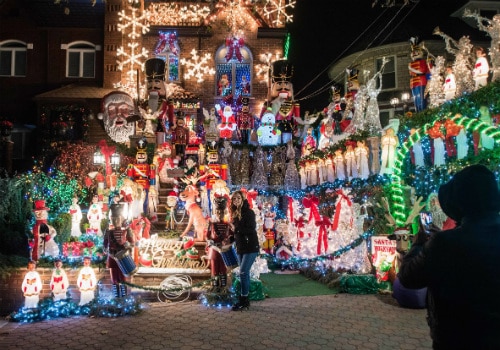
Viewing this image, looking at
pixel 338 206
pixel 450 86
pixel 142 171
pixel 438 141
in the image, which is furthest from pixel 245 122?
pixel 438 141

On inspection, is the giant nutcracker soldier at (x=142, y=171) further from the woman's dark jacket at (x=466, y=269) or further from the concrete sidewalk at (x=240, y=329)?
the woman's dark jacket at (x=466, y=269)

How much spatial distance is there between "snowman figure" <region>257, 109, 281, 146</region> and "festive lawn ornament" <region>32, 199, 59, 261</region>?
11150 mm

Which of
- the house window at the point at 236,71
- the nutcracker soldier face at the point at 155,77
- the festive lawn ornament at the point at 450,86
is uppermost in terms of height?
the house window at the point at 236,71

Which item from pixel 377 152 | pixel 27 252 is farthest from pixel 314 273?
pixel 27 252

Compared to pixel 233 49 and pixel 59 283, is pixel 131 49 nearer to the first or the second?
pixel 233 49

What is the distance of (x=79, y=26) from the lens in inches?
810

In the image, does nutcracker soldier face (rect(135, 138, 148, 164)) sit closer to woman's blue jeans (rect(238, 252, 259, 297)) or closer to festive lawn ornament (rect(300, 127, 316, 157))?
festive lawn ornament (rect(300, 127, 316, 157))

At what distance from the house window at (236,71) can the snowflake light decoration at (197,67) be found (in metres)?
0.52

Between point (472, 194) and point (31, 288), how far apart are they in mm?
7316

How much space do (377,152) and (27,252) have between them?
8104mm

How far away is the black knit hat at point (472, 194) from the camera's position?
2309 millimetres

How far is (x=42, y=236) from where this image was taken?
8.55m

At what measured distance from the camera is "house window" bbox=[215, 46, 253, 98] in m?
20.9

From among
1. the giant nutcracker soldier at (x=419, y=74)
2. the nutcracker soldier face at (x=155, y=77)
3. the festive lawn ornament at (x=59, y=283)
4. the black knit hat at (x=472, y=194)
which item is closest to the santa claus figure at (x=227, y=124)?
the nutcracker soldier face at (x=155, y=77)
